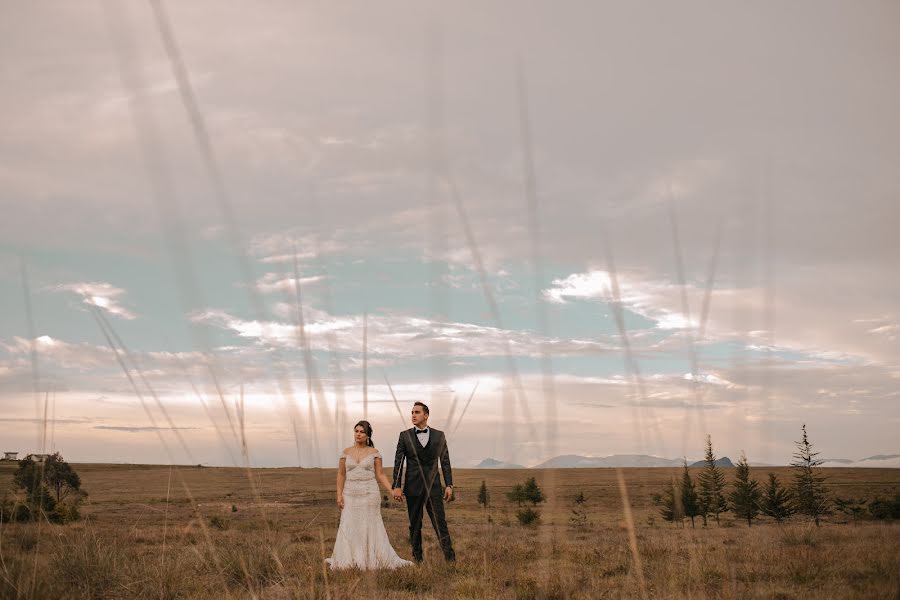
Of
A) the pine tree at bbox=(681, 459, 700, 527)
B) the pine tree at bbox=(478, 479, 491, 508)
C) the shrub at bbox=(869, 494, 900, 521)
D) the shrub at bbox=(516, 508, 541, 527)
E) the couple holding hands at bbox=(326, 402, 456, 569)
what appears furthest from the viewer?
the pine tree at bbox=(478, 479, 491, 508)

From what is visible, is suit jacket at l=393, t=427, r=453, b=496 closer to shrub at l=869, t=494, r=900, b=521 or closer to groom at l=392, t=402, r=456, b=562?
groom at l=392, t=402, r=456, b=562

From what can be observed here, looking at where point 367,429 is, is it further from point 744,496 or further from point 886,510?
point 886,510

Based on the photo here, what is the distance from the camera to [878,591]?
6.35 metres

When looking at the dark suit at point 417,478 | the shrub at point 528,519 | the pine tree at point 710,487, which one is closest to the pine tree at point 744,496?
the pine tree at point 710,487

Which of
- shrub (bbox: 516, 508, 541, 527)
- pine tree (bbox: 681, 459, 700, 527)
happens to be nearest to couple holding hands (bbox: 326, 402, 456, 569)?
pine tree (bbox: 681, 459, 700, 527)

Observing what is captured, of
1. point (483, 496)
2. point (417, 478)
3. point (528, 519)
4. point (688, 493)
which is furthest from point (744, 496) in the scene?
point (417, 478)

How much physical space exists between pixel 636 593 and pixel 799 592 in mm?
1957

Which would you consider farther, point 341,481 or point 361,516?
point 341,481

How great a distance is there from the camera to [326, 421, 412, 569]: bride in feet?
31.2

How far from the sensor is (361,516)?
980cm

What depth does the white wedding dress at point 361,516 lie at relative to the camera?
9.52 metres

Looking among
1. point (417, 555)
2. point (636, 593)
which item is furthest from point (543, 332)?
point (417, 555)

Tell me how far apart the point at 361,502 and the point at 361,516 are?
8.7 inches

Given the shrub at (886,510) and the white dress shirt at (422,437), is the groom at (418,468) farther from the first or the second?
the shrub at (886,510)
